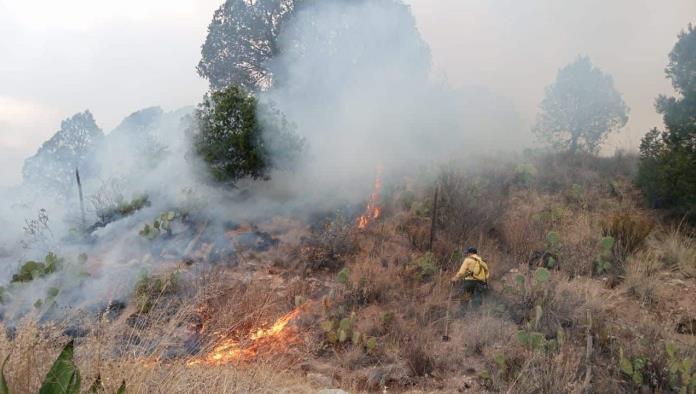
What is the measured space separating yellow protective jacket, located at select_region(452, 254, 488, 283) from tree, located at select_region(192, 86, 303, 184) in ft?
19.1

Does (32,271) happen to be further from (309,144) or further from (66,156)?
(66,156)

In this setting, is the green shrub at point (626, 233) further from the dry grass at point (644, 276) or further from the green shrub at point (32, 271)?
the green shrub at point (32, 271)

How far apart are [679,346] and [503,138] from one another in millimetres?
12847

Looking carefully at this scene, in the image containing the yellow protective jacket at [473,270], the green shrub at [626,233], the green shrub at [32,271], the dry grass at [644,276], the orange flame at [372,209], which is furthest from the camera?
the orange flame at [372,209]

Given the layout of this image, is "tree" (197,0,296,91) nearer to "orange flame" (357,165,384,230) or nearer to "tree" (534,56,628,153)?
"orange flame" (357,165,384,230)

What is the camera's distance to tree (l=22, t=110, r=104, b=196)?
607 inches

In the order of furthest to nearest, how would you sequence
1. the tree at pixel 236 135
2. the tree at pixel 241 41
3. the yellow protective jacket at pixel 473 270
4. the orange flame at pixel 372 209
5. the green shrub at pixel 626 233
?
the tree at pixel 241 41 < the tree at pixel 236 135 < the orange flame at pixel 372 209 < the green shrub at pixel 626 233 < the yellow protective jacket at pixel 473 270

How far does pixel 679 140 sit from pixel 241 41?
427 inches

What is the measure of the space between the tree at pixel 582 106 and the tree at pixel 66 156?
1432 cm

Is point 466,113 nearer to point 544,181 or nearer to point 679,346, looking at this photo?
point 544,181

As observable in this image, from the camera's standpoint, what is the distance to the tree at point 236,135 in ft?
35.7

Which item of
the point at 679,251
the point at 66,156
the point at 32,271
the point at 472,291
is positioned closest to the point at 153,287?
the point at 32,271

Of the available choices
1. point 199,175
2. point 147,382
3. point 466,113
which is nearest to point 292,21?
point 199,175

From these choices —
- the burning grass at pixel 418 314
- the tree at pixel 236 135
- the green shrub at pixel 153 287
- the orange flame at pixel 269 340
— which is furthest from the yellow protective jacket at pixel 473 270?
the tree at pixel 236 135
